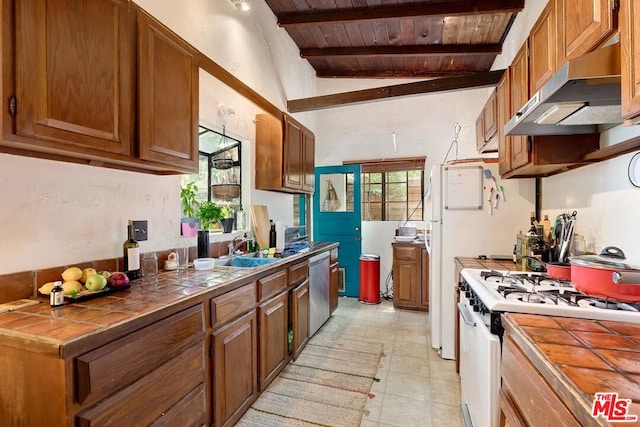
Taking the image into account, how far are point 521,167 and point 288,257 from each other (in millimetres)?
1796

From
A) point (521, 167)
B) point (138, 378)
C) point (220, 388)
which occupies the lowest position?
point (220, 388)

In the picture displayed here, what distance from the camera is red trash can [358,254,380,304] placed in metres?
4.36

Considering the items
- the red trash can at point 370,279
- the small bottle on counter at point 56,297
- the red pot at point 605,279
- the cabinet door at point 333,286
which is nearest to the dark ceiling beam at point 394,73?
the red trash can at point 370,279

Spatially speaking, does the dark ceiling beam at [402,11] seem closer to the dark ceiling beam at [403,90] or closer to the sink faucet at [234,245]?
the dark ceiling beam at [403,90]

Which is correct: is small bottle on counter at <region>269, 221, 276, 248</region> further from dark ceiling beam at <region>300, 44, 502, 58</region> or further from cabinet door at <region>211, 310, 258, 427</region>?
dark ceiling beam at <region>300, 44, 502, 58</region>

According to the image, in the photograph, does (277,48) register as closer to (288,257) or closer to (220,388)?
(288,257)

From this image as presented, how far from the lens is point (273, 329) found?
87.6 inches

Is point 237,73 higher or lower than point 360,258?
higher

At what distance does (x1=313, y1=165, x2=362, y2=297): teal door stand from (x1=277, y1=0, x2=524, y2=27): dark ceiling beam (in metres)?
2.00

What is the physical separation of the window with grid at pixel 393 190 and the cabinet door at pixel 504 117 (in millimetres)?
2072

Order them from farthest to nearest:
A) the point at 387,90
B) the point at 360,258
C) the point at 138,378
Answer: the point at 360,258, the point at 387,90, the point at 138,378

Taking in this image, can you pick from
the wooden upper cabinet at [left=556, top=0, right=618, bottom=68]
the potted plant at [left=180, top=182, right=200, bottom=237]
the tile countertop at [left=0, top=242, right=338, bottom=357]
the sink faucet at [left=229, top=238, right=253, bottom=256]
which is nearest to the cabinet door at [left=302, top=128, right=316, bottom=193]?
the sink faucet at [left=229, top=238, right=253, bottom=256]

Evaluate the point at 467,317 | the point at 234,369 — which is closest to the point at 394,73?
the point at 467,317

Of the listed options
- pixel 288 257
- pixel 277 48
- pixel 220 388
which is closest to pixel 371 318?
pixel 288 257
